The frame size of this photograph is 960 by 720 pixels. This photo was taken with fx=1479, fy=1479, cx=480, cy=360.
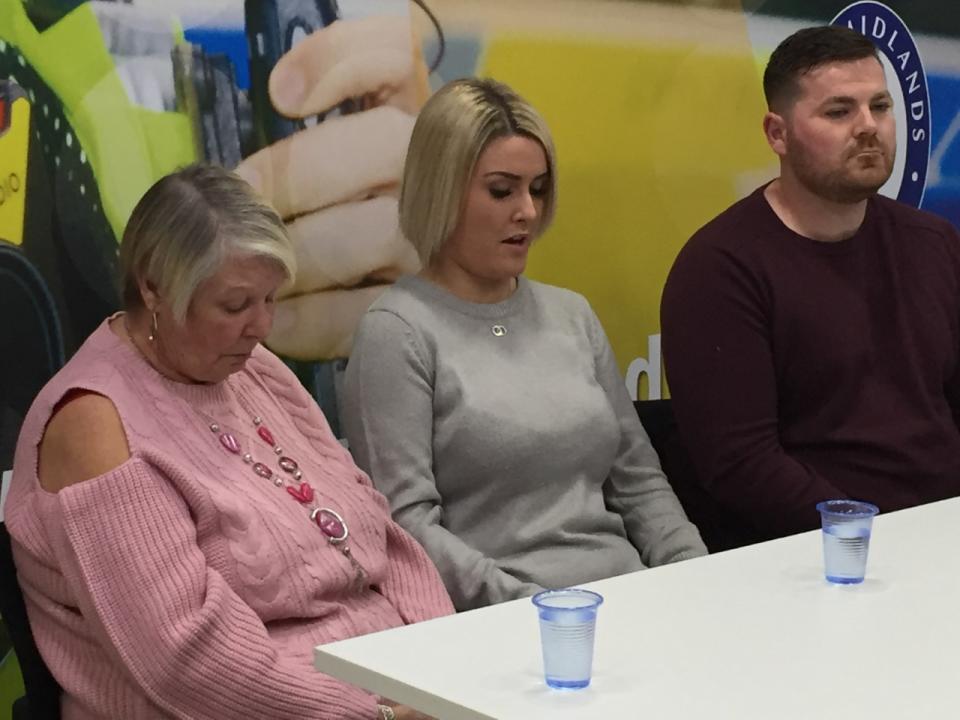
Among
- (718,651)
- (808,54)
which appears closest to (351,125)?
(808,54)

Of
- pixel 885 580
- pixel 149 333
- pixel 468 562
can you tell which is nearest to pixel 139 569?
pixel 149 333

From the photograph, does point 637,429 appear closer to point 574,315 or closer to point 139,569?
point 574,315

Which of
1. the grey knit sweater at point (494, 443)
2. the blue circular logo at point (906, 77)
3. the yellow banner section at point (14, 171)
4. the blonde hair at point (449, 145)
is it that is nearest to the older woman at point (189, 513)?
the grey knit sweater at point (494, 443)

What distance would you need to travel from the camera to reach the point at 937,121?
421cm

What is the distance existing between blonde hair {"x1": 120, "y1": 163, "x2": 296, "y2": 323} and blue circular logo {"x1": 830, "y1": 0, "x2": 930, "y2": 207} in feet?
7.63

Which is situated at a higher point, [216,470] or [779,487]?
→ [216,470]

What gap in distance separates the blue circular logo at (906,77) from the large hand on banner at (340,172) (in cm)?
158

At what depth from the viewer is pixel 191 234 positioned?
82.4 inches

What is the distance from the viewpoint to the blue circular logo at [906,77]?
4.02 meters

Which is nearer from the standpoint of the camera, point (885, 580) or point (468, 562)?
point (885, 580)

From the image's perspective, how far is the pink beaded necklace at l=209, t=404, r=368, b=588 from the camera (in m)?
2.17

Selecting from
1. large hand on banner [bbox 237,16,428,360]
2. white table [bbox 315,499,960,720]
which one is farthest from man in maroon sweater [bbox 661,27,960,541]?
white table [bbox 315,499,960,720]

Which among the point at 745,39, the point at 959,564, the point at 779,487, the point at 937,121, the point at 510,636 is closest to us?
the point at 510,636

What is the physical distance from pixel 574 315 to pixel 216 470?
955mm
